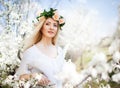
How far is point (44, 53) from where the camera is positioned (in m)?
2.53

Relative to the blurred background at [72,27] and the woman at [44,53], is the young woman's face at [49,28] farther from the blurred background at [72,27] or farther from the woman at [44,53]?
the blurred background at [72,27]

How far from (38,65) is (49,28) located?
26cm

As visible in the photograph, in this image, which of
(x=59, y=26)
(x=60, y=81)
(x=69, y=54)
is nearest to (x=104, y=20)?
(x=69, y=54)

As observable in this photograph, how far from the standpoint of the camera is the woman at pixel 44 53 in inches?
97.6

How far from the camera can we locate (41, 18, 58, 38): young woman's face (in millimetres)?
2521

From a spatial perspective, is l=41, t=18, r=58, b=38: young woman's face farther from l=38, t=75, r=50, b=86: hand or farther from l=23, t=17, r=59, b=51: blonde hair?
l=38, t=75, r=50, b=86: hand

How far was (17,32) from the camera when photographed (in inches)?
123

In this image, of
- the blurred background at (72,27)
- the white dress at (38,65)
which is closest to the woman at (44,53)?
the white dress at (38,65)

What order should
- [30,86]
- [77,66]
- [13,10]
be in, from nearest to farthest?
[30,86] → [77,66] → [13,10]

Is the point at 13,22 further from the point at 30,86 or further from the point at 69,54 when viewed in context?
the point at 30,86

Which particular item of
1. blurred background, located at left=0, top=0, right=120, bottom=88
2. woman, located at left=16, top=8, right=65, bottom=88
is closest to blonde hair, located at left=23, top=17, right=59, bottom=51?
woman, located at left=16, top=8, right=65, bottom=88

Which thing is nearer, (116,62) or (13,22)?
(116,62)

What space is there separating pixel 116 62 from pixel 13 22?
123cm

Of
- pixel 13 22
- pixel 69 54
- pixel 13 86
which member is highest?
pixel 13 22
